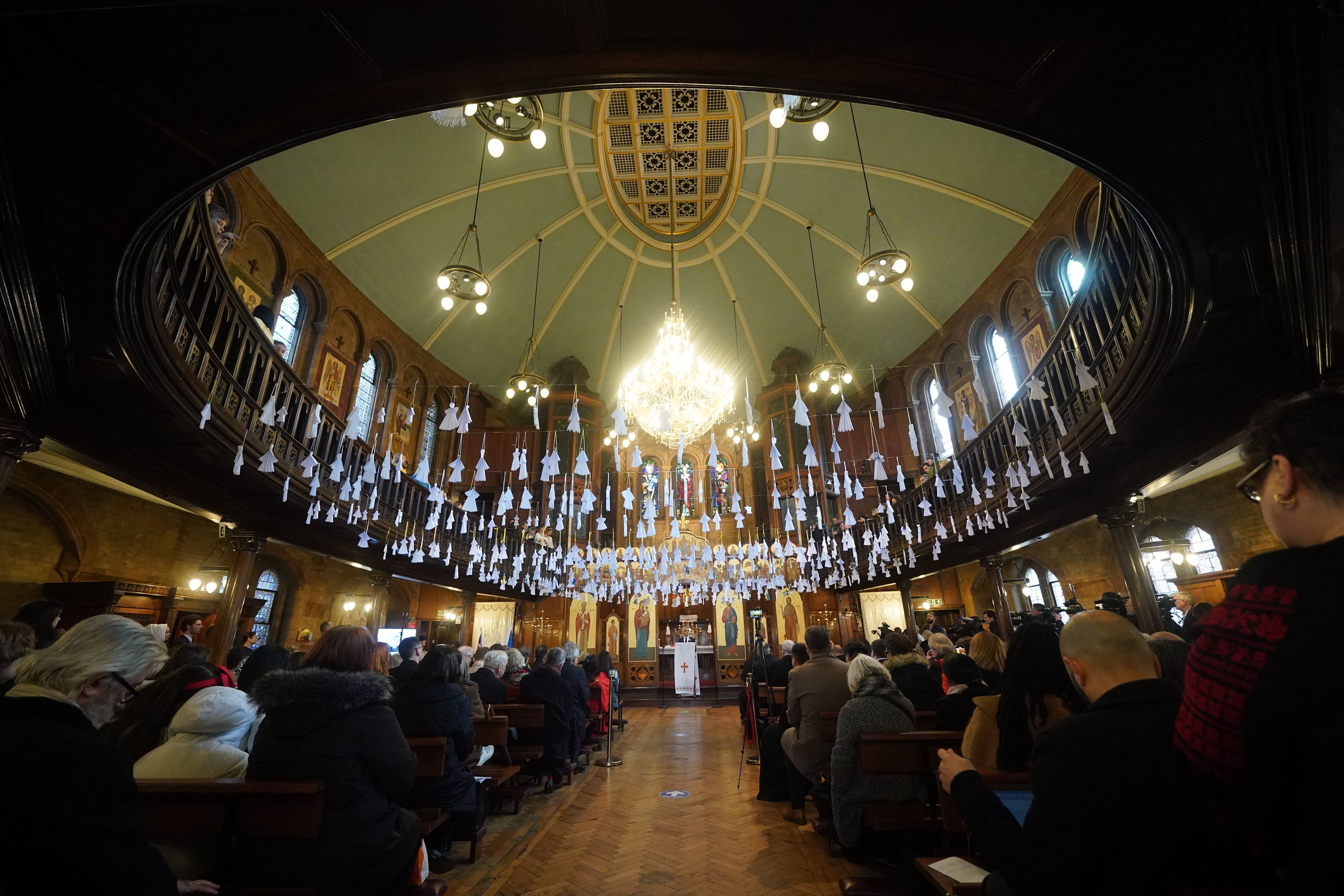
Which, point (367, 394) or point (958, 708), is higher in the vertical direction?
point (367, 394)

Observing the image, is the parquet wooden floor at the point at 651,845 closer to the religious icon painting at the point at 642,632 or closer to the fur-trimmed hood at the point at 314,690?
the fur-trimmed hood at the point at 314,690

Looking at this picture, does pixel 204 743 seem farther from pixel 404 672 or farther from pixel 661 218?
pixel 661 218

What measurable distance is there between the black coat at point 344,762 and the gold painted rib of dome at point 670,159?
13718 millimetres

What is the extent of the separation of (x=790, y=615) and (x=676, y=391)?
471 inches

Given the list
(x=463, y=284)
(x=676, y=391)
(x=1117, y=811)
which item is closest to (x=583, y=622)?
(x=676, y=391)

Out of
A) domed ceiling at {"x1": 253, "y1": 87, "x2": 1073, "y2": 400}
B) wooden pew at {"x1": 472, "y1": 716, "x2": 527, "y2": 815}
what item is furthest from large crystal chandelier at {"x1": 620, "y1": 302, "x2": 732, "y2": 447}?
wooden pew at {"x1": 472, "y1": 716, "x2": 527, "y2": 815}

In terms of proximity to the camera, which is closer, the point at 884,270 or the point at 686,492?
the point at 884,270

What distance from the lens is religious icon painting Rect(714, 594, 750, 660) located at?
19109 millimetres

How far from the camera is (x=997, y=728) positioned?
2.48 metres

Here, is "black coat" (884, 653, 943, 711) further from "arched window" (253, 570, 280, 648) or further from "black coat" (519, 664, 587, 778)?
"arched window" (253, 570, 280, 648)

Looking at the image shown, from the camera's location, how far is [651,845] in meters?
4.71

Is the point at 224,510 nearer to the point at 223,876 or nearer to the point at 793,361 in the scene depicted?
the point at 223,876

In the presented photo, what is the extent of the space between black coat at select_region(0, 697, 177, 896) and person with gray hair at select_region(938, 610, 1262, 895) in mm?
2479

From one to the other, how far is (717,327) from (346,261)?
11.5m
